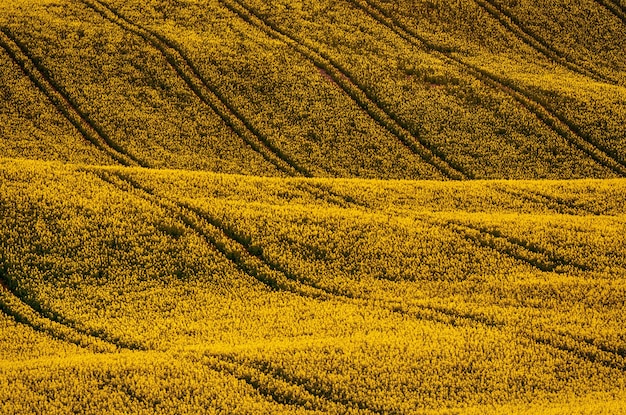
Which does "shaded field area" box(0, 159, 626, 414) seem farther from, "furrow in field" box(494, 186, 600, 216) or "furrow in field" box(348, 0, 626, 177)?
"furrow in field" box(348, 0, 626, 177)

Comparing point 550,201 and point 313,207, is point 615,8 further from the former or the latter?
point 313,207

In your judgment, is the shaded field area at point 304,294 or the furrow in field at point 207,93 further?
the furrow in field at point 207,93

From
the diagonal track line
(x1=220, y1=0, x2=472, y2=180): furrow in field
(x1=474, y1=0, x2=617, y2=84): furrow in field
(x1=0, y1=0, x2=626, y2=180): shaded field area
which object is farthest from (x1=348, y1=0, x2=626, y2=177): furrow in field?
the diagonal track line

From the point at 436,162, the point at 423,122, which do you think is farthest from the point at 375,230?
the point at 423,122

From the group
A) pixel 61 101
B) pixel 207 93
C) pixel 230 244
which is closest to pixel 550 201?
pixel 230 244

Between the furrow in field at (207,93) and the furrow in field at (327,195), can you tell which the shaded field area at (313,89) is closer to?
the furrow in field at (207,93)

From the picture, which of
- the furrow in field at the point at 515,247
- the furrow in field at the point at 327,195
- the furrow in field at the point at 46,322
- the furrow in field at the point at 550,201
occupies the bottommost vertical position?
the furrow in field at the point at 46,322

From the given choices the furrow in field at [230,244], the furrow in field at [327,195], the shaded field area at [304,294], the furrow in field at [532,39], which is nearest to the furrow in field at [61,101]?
the shaded field area at [304,294]

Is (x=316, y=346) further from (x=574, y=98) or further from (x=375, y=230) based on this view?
(x=574, y=98)
